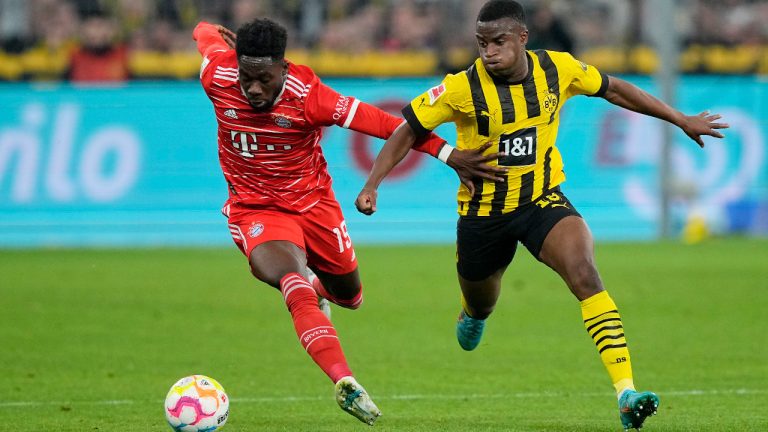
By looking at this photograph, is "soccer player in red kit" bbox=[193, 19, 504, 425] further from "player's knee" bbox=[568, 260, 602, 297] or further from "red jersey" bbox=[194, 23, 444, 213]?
"player's knee" bbox=[568, 260, 602, 297]

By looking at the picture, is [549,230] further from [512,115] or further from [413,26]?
[413,26]

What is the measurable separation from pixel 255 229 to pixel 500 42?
1.80 meters

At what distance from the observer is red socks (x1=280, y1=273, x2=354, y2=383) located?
673cm

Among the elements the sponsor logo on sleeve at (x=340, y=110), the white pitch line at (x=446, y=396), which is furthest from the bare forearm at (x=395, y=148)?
the white pitch line at (x=446, y=396)

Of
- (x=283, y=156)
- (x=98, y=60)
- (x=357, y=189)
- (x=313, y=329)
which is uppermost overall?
(x=283, y=156)

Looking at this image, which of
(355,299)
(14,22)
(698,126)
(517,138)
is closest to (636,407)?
(517,138)

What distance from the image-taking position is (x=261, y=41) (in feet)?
23.9

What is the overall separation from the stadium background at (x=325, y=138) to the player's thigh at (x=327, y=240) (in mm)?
11628

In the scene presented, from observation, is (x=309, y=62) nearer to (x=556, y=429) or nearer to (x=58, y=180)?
(x=58, y=180)

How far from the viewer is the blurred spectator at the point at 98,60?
69.7 ft

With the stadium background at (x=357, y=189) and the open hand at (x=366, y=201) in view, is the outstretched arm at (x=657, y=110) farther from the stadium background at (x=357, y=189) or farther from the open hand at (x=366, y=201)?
the stadium background at (x=357, y=189)

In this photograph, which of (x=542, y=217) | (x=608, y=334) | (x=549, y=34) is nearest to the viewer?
(x=608, y=334)

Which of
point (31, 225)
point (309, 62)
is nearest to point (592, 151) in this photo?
point (309, 62)

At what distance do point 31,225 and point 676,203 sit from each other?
9997 mm
